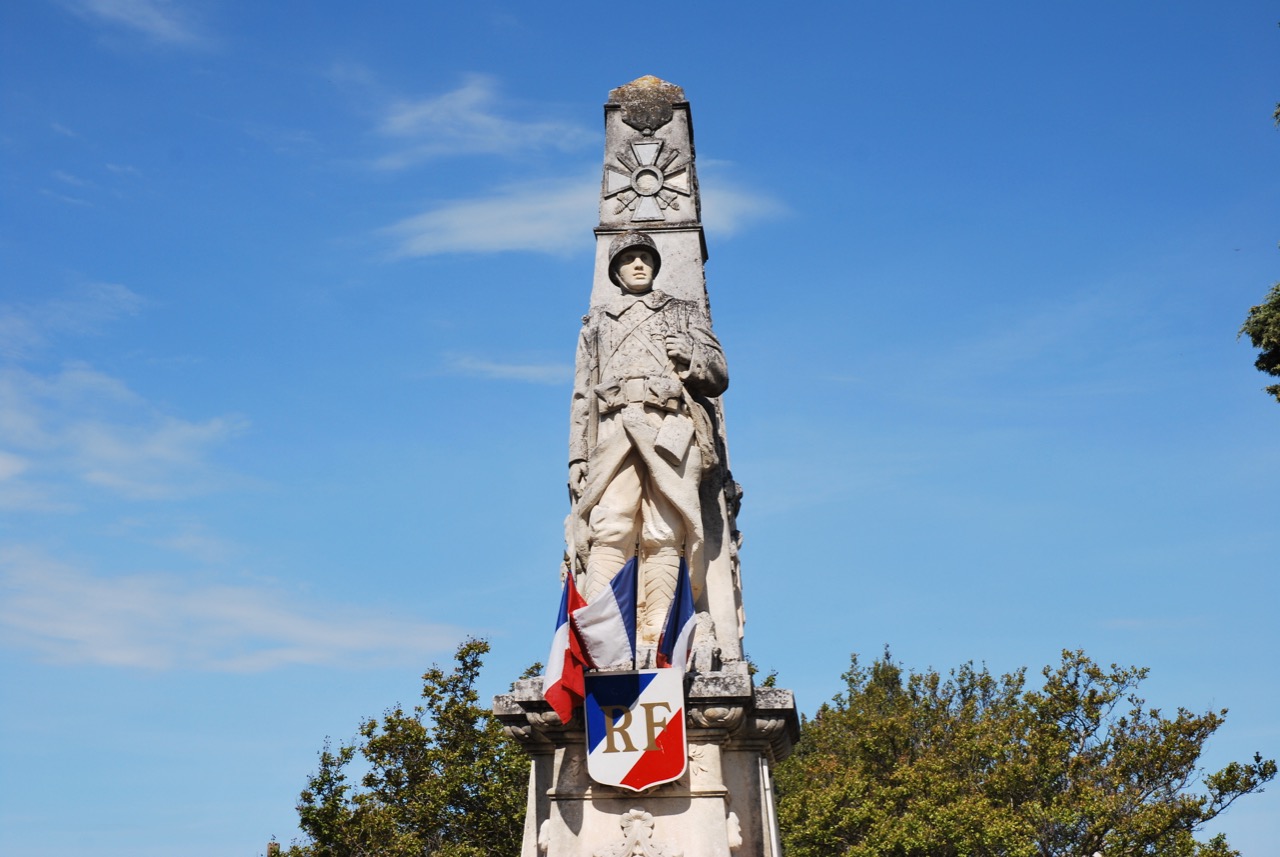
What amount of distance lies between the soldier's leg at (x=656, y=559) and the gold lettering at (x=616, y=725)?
A: 66cm

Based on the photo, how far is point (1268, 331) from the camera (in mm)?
15672

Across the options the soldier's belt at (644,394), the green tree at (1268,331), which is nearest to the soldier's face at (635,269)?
the soldier's belt at (644,394)

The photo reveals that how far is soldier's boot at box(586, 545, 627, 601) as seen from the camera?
8.78 metres

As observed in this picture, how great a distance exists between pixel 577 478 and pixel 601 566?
2.64 ft

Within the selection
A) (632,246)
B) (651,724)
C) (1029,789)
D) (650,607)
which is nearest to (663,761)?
(651,724)

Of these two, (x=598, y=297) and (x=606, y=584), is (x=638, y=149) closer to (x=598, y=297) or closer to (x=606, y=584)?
(x=598, y=297)

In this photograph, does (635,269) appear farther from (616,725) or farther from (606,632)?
(616,725)

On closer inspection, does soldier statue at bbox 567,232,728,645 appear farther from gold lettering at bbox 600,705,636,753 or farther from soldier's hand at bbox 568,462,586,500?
gold lettering at bbox 600,705,636,753

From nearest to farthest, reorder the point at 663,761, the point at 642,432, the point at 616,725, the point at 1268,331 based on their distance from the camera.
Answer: the point at 663,761 → the point at 616,725 → the point at 642,432 → the point at 1268,331

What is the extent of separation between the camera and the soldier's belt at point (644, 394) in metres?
9.25

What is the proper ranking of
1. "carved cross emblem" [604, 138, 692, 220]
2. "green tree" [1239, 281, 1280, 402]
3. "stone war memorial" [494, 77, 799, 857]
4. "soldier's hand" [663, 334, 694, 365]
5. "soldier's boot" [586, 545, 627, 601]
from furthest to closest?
"green tree" [1239, 281, 1280, 402], "carved cross emblem" [604, 138, 692, 220], "soldier's hand" [663, 334, 694, 365], "soldier's boot" [586, 545, 627, 601], "stone war memorial" [494, 77, 799, 857]

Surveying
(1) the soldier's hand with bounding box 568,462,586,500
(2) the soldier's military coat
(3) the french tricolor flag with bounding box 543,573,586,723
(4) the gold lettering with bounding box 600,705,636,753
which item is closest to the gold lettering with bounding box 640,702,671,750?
(4) the gold lettering with bounding box 600,705,636,753

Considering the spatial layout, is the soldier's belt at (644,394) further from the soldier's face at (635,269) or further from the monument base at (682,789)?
the monument base at (682,789)

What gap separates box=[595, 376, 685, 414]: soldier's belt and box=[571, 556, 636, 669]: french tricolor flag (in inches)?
59.8
